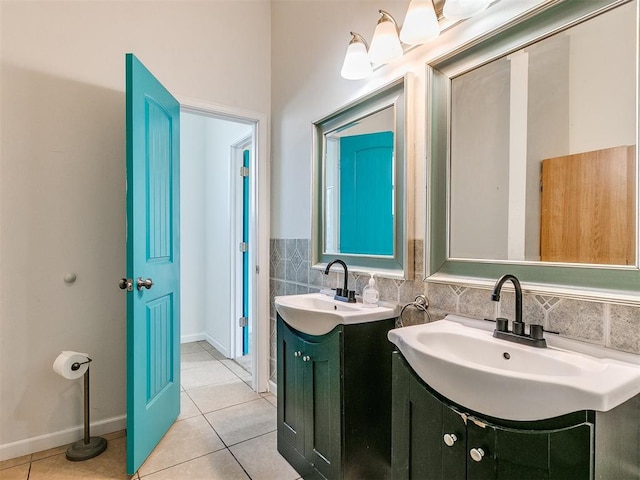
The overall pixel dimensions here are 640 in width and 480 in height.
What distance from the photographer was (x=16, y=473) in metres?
1.62

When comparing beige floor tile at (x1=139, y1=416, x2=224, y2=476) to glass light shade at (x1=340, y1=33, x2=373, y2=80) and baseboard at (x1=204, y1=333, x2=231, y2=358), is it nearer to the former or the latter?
baseboard at (x1=204, y1=333, x2=231, y2=358)

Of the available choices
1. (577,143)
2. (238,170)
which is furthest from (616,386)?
(238,170)

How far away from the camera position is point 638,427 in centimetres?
78

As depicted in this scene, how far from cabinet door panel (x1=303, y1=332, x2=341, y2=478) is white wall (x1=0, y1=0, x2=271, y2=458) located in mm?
1266

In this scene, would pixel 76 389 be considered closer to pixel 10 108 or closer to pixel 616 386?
pixel 10 108

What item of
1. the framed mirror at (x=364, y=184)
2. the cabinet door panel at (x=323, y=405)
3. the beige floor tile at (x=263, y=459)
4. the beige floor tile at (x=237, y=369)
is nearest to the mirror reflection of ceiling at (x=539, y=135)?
the framed mirror at (x=364, y=184)

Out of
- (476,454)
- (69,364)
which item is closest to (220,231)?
(69,364)

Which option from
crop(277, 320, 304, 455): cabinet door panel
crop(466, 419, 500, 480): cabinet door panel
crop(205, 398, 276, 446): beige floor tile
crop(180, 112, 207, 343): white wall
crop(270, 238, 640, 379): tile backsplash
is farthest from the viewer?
crop(180, 112, 207, 343): white wall

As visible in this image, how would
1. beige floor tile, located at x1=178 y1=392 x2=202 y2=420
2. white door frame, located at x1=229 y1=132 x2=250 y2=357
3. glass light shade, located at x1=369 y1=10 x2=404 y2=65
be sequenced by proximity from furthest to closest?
white door frame, located at x1=229 y1=132 x2=250 y2=357, beige floor tile, located at x1=178 y1=392 x2=202 y2=420, glass light shade, located at x1=369 y1=10 x2=404 y2=65

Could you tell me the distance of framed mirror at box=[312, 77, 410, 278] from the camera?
1503 mm

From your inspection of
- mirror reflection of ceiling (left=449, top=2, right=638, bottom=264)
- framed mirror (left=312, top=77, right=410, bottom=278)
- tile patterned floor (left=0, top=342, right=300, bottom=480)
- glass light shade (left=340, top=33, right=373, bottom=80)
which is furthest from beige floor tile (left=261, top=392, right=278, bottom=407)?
glass light shade (left=340, top=33, right=373, bottom=80)

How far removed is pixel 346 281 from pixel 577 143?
1.05m

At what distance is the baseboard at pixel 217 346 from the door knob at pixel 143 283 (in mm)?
1727

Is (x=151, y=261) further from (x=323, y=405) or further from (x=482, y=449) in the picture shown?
(x=482, y=449)
